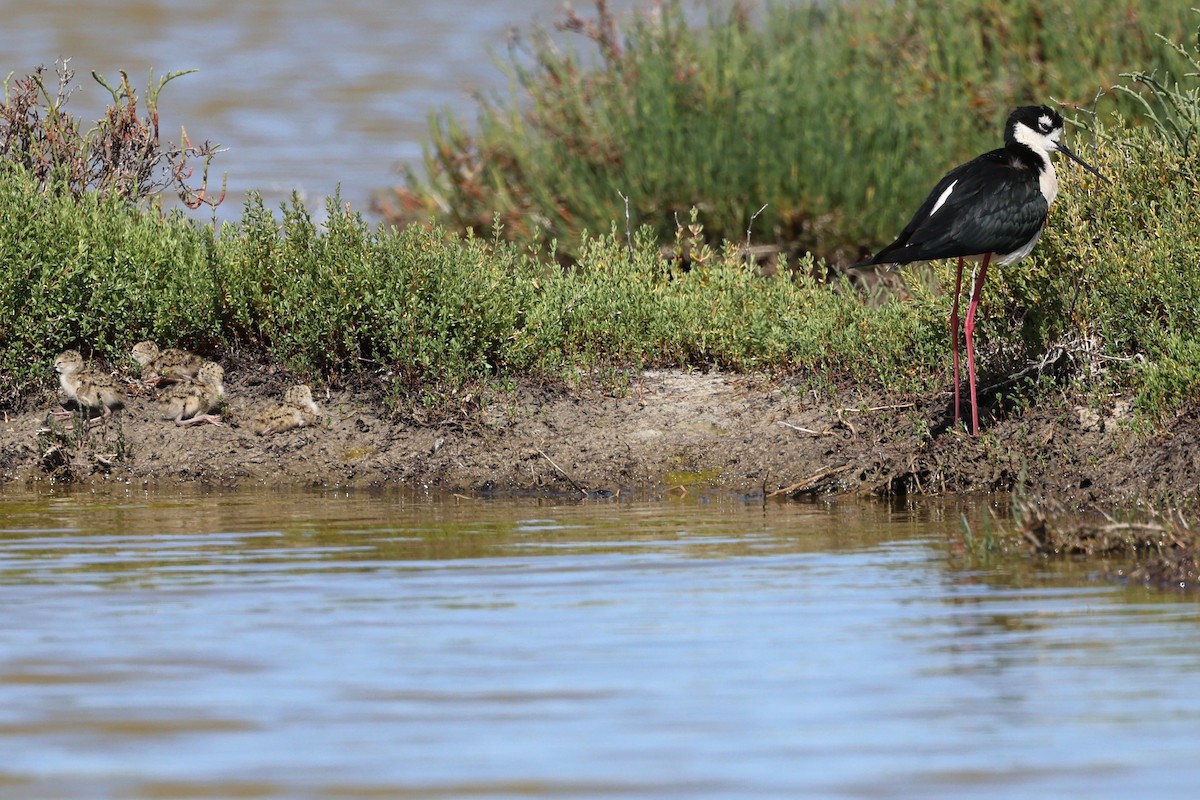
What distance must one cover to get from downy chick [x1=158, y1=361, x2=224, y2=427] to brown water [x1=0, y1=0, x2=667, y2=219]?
28.6ft

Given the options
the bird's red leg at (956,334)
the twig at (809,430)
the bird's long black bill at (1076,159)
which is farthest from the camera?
the bird's long black bill at (1076,159)

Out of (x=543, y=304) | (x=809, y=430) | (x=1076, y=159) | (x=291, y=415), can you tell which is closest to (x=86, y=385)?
(x=291, y=415)

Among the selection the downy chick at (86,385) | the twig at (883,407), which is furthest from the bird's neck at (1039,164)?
the downy chick at (86,385)

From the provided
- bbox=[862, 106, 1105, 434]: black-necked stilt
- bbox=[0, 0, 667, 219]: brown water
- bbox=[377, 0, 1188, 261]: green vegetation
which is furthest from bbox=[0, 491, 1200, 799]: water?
bbox=[0, 0, 667, 219]: brown water

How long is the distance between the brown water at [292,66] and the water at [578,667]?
11.8 metres

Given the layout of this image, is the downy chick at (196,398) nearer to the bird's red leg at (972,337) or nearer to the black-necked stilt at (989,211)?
the black-necked stilt at (989,211)

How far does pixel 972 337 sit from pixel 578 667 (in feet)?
15.3

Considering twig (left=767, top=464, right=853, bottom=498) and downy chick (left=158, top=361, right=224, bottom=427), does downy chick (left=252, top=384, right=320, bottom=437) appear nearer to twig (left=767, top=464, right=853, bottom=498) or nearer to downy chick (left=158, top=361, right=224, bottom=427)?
downy chick (left=158, top=361, right=224, bottom=427)

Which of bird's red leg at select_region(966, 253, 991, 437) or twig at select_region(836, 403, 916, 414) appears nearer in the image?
bird's red leg at select_region(966, 253, 991, 437)

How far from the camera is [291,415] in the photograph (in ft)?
31.7

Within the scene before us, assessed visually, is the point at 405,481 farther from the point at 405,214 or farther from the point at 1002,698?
the point at 405,214

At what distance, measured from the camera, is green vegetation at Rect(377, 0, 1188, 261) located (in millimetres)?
13141

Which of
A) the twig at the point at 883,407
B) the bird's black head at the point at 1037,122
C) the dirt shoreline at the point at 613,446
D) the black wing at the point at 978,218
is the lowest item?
the dirt shoreline at the point at 613,446

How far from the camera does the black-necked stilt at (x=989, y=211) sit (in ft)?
28.8
